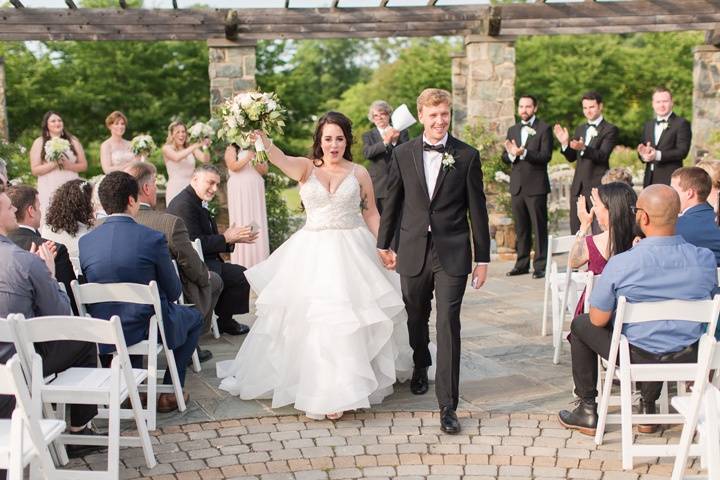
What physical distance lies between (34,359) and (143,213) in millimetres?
2395

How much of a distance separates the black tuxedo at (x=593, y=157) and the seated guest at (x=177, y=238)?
15.9 ft

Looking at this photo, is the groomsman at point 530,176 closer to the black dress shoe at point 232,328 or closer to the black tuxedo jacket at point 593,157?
the black tuxedo jacket at point 593,157

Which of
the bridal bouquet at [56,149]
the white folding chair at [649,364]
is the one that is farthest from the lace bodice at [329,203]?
the bridal bouquet at [56,149]

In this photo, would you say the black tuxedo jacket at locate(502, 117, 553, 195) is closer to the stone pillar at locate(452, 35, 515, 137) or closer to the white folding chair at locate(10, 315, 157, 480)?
the stone pillar at locate(452, 35, 515, 137)

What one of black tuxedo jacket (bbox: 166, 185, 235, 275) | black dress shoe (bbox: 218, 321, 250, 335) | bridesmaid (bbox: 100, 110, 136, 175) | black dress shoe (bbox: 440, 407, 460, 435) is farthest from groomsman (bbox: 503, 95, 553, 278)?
black dress shoe (bbox: 440, 407, 460, 435)

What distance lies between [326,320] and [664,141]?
235 inches

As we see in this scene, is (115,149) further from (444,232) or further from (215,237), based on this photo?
(444,232)

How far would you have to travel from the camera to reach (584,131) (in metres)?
9.45

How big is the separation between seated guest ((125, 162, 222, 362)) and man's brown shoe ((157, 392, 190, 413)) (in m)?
1.05

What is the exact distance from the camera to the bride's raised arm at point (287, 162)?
5.13 m

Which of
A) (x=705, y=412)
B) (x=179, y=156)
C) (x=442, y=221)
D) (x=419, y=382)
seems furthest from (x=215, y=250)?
(x=705, y=412)

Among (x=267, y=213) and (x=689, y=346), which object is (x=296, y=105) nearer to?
(x=267, y=213)

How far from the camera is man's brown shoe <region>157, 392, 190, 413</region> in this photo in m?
5.26

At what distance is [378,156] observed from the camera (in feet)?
31.1
